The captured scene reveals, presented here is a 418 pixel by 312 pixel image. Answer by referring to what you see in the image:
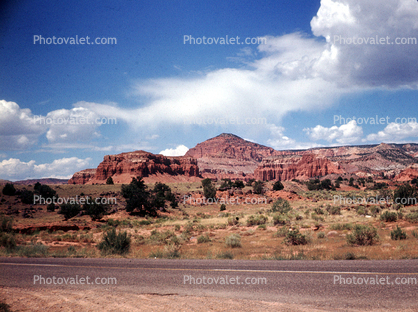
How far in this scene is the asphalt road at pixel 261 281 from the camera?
5.97 metres

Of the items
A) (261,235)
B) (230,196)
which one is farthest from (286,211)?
(230,196)

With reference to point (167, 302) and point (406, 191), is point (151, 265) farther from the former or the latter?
point (406, 191)

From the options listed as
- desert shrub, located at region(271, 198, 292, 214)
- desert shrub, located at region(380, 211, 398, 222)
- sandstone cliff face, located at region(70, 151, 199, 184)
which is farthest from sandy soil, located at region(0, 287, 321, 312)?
sandstone cliff face, located at region(70, 151, 199, 184)

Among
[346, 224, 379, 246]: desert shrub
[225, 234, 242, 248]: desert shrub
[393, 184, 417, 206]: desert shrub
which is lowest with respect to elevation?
[225, 234, 242, 248]: desert shrub

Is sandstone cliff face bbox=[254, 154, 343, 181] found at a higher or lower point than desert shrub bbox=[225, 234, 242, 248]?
higher

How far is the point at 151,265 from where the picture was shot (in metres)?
10.6

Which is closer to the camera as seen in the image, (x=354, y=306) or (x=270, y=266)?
(x=354, y=306)

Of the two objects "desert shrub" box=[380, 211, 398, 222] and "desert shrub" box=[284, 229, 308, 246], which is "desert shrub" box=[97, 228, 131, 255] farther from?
"desert shrub" box=[380, 211, 398, 222]

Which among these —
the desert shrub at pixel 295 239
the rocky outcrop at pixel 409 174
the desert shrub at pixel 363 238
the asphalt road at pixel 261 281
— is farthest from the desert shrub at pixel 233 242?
the rocky outcrop at pixel 409 174

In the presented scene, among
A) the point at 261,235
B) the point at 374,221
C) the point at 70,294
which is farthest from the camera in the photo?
the point at 374,221

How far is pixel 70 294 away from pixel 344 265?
8369mm

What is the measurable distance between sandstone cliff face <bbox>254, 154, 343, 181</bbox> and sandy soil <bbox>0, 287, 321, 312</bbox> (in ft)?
479

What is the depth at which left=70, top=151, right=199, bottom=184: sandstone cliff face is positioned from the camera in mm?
137300

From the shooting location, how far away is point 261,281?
296 inches
